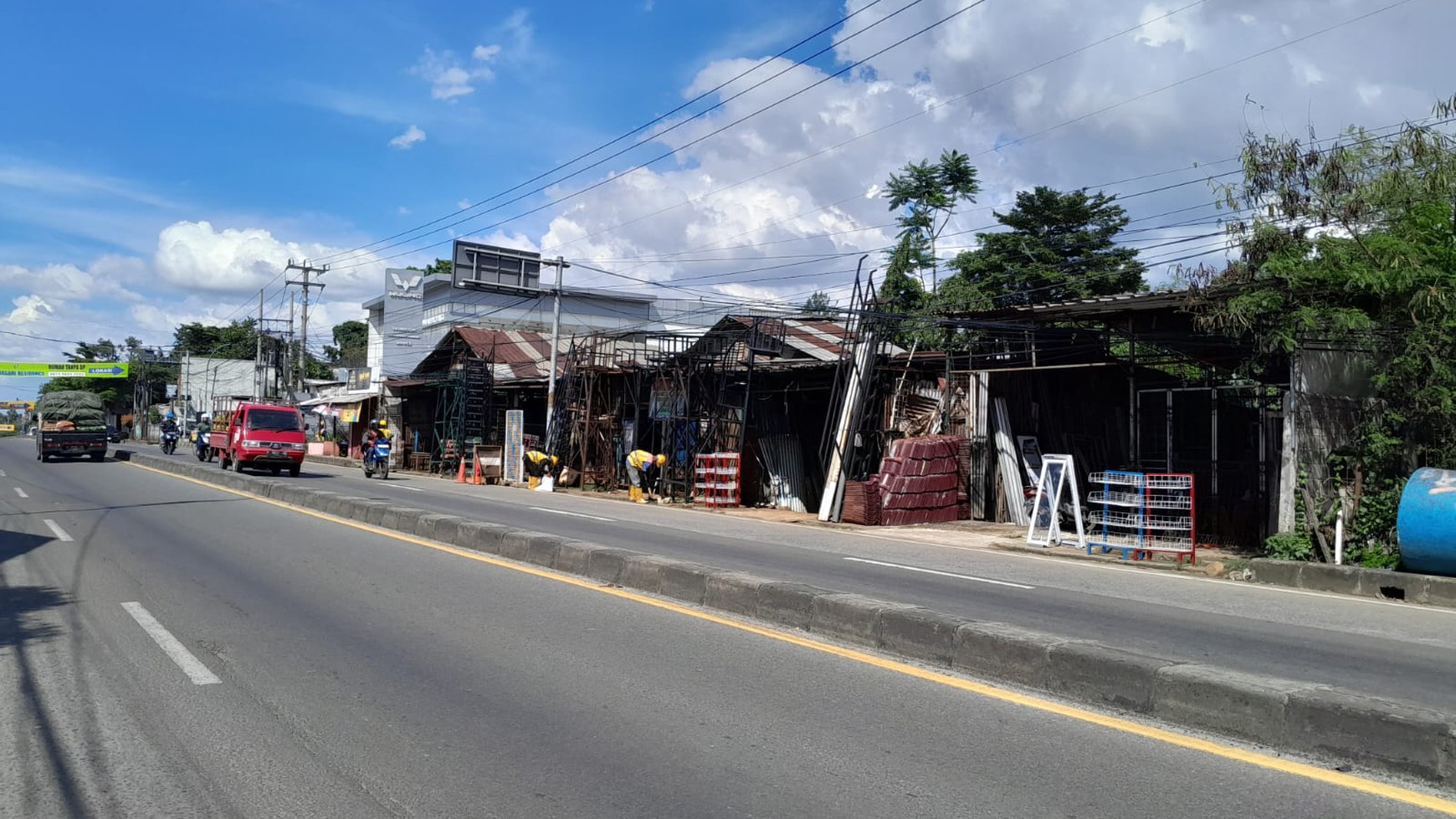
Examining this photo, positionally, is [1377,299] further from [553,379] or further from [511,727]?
[553,379]

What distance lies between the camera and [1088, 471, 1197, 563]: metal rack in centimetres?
1470

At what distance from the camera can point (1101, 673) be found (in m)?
6.14

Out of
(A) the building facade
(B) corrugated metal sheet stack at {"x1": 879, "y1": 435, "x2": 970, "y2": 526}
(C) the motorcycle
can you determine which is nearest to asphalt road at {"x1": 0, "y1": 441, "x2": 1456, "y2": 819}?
(B) corrugated metal sheet stack at {"x1": 879, "y1": 435, "x2": 970, "y2": 526}

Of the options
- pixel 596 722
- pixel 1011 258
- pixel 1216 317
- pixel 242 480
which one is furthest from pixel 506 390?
pixel 596 722

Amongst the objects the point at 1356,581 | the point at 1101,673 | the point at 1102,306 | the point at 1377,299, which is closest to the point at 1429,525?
the point at 1356,581

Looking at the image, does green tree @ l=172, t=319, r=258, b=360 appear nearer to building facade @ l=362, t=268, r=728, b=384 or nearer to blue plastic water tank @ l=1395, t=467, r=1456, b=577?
building facade @ l=362, t=268, r=728, b=384

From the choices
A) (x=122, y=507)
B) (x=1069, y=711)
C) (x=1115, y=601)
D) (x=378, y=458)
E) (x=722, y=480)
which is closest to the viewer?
(x=1069, y=711)

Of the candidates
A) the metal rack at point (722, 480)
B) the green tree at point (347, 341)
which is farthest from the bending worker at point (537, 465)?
the green tree at point (347, 341)

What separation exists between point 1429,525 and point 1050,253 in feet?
87.9

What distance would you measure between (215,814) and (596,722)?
6.46 feet

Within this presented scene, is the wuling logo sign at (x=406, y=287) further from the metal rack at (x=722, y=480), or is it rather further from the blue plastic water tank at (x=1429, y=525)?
the blue plastic water tank at (x=1429, y=525)

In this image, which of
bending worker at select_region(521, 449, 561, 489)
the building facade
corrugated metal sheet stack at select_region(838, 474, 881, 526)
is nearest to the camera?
corrugated metal sheet stack at select_region(838, 474, 881, 526)

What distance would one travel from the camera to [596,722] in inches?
218

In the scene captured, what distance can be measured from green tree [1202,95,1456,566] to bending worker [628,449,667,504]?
570 inches
